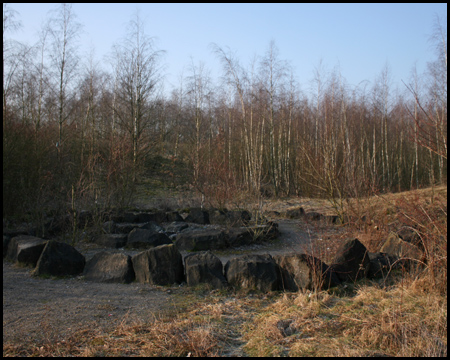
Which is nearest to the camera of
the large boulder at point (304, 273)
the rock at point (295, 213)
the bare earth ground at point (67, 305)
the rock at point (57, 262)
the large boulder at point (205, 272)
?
the bare earth ground at point (67, 305)

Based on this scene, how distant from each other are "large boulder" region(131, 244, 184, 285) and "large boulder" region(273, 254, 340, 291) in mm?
1496

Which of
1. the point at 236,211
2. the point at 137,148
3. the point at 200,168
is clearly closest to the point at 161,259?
the point at 236,211

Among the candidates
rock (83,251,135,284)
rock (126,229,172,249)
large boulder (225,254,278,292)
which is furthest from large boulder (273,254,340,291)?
rock (126,229,172,249)

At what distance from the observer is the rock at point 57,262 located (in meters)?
5.91

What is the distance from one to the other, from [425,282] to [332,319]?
137 centimetres

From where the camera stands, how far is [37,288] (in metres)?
5.24

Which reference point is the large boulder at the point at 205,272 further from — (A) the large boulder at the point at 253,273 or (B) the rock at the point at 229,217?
(B) the rock at the point at 229,217

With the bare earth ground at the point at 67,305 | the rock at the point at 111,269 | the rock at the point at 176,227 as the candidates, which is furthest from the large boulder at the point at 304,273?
the rock at the point at 176,227

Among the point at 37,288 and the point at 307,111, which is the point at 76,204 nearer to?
the point at 37,288

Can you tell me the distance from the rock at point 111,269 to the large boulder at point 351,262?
2976 millimetres

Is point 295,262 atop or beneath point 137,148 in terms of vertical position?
beneath

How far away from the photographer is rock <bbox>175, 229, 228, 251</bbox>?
8031mm

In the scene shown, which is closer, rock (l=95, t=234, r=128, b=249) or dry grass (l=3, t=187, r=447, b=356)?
dry grass (l=3, t=187, r=447, b=356)

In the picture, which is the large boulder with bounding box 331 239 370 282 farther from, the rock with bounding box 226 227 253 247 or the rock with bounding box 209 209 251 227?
the rock with bounding box 209 209 251 227
